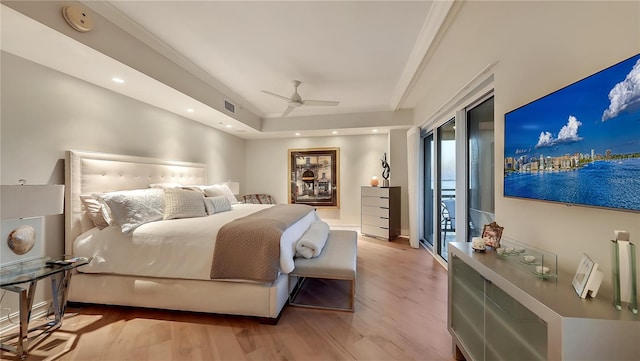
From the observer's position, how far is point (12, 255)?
6.30ft

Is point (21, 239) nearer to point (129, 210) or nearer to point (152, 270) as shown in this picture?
point (129, 210)

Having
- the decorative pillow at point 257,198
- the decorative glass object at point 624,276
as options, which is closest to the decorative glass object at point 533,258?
the decorative glass object at point 624,276

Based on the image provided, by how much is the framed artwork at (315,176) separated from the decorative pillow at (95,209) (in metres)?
3.86

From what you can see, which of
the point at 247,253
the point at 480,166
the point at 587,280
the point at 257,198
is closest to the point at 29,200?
the point at 247,253

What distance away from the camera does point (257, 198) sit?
5695 millimetres

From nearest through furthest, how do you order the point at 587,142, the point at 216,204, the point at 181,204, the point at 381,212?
the point at 587,142 < the point at 181,204 < the point at 216,204 < the point at 381,212

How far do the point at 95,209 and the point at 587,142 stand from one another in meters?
3.56

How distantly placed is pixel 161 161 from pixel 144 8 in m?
1.94

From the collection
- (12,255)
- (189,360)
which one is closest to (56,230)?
(12,255)

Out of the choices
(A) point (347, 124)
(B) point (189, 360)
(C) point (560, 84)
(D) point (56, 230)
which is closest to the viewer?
(C) point (560, 84)

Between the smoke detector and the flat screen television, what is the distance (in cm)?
308

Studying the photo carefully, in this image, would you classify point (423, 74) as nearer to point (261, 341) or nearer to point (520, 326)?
point (520, 326)

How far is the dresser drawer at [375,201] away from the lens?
4732 mm

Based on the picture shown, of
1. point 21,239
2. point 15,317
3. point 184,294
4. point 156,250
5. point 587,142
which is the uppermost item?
point 587,142
